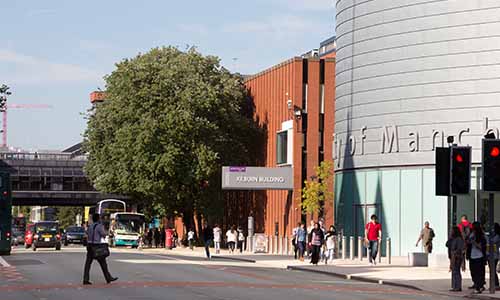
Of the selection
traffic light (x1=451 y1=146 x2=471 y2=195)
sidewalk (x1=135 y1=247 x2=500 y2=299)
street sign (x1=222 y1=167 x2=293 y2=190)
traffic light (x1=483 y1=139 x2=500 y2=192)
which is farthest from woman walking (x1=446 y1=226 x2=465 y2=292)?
street sign (x1=222 y1=167 x2=293 y2=190)

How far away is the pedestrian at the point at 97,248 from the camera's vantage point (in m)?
29.1

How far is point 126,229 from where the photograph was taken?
267 feet

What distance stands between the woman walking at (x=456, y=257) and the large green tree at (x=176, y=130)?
44389 millimetres

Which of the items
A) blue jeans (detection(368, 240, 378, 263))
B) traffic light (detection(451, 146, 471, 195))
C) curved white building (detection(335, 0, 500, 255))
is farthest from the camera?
curved white building (detection(335, 0, 500, 255))

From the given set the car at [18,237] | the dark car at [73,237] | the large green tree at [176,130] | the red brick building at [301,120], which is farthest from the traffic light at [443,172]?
the car at [18,237]

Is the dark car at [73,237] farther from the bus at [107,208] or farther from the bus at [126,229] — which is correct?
the bus at [126,229]

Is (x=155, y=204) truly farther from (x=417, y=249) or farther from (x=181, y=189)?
(x=417, y=249)

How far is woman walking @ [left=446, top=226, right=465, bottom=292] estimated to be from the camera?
29219 millimetres

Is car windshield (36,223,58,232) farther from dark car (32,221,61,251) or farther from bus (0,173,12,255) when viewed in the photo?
bus (0,173,12,255)

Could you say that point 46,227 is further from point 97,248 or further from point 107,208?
point 97,248

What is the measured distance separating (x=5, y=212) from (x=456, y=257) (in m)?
27.2

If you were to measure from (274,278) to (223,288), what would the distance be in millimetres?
6978

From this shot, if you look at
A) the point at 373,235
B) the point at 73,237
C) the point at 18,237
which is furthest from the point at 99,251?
the point at 18,237

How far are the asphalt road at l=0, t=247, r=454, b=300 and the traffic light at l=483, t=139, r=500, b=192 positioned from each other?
10.00 feet
